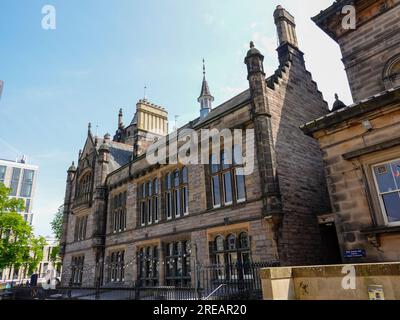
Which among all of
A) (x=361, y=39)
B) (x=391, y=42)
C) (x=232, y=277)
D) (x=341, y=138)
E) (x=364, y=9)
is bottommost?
(x=232, y=277)

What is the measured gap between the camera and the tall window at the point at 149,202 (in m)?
19.3

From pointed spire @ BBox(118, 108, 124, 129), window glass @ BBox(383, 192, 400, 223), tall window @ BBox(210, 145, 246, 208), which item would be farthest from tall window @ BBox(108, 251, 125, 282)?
pointed spire @ BBox(118, 108, 124, 129)

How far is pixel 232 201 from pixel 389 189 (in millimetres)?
7339

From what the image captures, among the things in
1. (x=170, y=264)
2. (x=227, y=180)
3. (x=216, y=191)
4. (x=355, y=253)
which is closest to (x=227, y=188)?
(x=227, y=180)

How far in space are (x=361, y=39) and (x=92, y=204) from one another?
2320 centimetres

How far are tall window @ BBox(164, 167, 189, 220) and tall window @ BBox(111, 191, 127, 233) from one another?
19.2ft

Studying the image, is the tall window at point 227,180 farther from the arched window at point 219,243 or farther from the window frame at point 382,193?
the window frame at point 382,193

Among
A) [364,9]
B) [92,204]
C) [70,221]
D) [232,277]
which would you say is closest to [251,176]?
[232,277]

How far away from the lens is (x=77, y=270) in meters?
26.1

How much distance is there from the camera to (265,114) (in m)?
13.3

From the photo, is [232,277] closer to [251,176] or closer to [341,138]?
[251,176]
